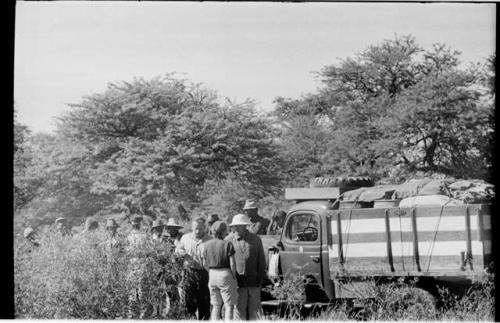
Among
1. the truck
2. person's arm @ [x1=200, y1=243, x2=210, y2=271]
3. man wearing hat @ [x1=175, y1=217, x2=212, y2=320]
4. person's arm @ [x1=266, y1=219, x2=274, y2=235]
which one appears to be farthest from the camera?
person's arm @ [x1=266, y1=219, x2=274, y2=235]

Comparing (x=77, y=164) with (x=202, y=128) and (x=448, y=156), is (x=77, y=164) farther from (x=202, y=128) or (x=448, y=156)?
(x=448, y=156)

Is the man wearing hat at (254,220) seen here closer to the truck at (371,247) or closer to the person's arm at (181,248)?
the truck at (371,247)

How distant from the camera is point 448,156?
2855cm

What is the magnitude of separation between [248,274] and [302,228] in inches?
90.1

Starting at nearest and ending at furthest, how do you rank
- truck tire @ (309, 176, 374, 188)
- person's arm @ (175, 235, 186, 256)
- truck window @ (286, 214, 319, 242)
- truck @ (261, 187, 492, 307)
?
truck @ (261, 187, 492, 307) < person's arm @ (175, 235, 186, 256) < truck window @ (286, 214, 319, 242) < truck tire @ (309, 176, 374, 188)

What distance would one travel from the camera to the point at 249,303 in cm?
992

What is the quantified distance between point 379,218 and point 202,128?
15673 mm

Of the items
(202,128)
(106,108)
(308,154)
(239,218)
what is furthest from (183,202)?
(239,218)

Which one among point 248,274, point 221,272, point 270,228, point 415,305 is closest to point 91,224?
point 221,272

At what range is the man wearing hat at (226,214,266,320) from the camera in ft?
32.3

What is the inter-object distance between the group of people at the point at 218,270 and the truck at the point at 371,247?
A: 4.11ft

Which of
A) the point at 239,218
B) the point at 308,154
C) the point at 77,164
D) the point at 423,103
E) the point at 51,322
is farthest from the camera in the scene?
the point at 308,154

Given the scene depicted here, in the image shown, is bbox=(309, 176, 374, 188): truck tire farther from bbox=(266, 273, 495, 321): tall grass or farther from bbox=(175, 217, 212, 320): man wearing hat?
bbox=(175, 217, 212, 320): man wearing hat

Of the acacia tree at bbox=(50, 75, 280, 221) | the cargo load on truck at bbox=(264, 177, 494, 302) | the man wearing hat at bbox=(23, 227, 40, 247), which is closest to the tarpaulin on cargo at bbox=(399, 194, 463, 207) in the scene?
the cargo load on truck at bbox=(264, 177, 494, 302)
